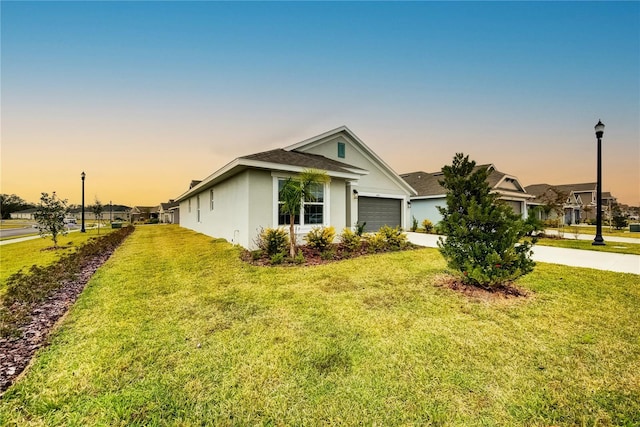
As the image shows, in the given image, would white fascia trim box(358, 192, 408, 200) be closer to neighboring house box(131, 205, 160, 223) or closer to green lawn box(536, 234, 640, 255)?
green lawn box(536, 234, 640, 255)

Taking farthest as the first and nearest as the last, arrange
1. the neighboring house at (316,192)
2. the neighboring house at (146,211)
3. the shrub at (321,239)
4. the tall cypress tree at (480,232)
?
the neighboring house at (146,211) → the neighboring house at (316,192) → the shrub at (321,239) → the tall cypress tree at (480,232)

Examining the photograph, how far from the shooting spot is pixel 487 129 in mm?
15531

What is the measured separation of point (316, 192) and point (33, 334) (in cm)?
804

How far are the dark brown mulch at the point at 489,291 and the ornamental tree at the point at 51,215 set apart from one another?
1641 centimetres

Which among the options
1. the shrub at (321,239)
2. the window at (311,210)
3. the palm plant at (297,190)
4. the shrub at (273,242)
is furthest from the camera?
the window at (311,210)

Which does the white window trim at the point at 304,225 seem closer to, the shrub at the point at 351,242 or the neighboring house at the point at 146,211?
the shrub at the point at 351,242

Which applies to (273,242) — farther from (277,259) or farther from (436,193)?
(436,193)

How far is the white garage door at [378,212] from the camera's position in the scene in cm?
1591

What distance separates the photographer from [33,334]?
3.65m

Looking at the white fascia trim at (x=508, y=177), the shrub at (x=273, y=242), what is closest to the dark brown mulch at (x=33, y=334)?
the shrub at (x=273, y=242)

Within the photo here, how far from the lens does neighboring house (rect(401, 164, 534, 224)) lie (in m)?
20.1

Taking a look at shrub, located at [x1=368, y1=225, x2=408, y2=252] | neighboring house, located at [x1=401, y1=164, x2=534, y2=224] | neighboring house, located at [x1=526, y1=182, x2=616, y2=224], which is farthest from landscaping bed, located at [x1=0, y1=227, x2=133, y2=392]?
neighboring house, located at [x1=526, y1=182, x2=616, y2=224]

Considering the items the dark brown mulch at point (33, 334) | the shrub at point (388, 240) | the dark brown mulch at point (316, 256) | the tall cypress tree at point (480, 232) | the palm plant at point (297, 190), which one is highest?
the palm plant at point (297, 190)

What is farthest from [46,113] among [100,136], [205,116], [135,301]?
[135,301]
